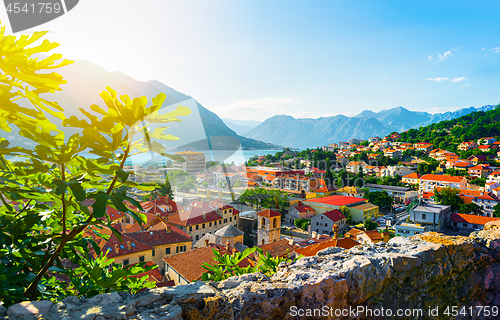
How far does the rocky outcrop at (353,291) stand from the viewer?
1636 mm

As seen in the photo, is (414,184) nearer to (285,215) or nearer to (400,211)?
(400,211)

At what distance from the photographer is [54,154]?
1309 mm

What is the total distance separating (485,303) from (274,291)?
3082 millimetres

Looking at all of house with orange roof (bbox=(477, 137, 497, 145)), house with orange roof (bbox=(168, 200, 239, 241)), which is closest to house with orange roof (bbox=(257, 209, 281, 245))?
house with orange roof (bbox=(168, 200, 239, 241))

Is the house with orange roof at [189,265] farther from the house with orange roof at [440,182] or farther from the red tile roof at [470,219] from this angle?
the house with orange roof at [440,182]

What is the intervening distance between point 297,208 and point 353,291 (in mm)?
35925

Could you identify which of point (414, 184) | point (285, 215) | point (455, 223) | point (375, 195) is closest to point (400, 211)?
point (375, 195)

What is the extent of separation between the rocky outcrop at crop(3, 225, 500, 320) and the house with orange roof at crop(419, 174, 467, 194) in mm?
56094

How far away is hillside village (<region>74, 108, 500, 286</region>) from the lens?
584 inches

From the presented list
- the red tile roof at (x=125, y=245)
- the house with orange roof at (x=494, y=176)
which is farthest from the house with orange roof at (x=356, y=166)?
the red tile roof at (x=125, y=245)

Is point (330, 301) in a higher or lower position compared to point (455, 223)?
higher

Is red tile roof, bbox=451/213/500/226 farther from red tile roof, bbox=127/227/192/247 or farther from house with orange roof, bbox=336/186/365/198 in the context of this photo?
red tile roof, bbox=127/227/192/247

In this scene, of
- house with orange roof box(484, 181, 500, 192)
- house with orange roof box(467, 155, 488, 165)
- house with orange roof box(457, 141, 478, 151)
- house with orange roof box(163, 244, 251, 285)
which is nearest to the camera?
house with orange roof box(163, 244, 251, 285)

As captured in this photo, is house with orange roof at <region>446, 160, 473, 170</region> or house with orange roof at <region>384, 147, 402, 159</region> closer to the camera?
house with orange roof at <region>446, 160, 473, 170</region>
